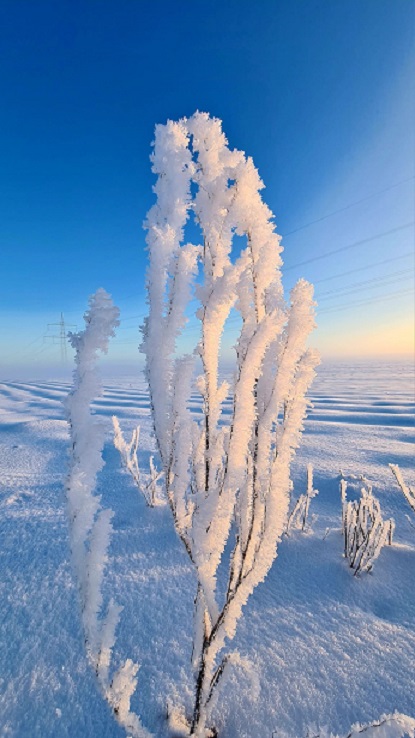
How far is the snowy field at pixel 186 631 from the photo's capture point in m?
1.33

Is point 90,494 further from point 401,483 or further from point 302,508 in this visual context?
point 302,508

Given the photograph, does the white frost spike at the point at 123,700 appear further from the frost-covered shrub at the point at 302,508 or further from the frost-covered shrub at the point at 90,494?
the frost-covered shrub at the point at 302,508

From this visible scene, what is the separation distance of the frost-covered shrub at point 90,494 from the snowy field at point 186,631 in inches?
2.9

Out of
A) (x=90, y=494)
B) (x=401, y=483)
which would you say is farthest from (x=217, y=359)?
(x=401, y=483)

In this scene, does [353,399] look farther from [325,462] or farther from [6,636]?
[6,636]

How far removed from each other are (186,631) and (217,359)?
1501mm

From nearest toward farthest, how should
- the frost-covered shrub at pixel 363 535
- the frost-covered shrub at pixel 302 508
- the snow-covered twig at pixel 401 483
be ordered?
the snow-covered twig at pixel 401 483
the frost-covered shrub at pixel 363 535
the frost-covered shrub at pixel 302 508

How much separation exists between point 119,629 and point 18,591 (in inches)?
28.1

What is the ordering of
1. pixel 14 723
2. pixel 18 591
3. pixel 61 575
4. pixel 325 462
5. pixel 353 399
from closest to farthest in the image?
pixel 14 723
pixel 18 591
pixel 61 575
pixel 325 462
pixel 353 399

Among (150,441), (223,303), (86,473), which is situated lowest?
(150,441)

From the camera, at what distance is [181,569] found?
229 cm

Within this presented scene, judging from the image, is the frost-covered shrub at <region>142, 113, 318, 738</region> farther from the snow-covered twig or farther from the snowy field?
the snow-covered twig

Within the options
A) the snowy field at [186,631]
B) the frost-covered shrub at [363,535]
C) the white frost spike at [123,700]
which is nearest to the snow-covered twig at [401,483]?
the frost-covered shrub at [363,535]

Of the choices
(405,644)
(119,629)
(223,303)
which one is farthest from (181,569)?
(223,303)
